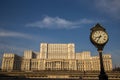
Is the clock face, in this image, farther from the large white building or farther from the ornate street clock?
the large white building

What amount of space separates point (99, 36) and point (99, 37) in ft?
0.16

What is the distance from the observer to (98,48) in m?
7.78

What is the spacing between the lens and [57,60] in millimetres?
118062

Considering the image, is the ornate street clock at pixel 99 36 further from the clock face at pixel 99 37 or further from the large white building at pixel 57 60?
the large white building at pixel 57 60

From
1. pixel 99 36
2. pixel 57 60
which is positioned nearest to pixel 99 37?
pixel 99 36

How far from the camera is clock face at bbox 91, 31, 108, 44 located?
7.88m

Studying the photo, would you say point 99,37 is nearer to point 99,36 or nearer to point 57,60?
point 99,36

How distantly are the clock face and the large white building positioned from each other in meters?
110

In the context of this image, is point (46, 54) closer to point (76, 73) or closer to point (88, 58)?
point (88, 58)

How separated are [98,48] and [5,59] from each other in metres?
126

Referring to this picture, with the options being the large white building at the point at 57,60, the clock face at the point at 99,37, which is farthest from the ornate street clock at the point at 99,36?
the large white building at the point at 57,60

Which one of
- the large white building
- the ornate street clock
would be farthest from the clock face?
the large white building

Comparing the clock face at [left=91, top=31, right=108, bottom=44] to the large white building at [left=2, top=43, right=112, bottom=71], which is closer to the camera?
the clock face at [left=91, top=31, right=108, bottom=44]

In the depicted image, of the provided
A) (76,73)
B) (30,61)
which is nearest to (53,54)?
(30,61)
